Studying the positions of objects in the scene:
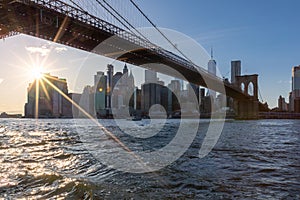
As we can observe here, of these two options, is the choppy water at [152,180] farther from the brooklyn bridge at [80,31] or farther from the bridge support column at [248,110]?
the bridge support column at [248,110]

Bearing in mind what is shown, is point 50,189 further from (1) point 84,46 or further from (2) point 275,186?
(1) point 84,46

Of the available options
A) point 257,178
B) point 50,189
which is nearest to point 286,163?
point 257,178

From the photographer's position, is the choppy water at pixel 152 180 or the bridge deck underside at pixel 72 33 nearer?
the choppy water at pixel 152 180

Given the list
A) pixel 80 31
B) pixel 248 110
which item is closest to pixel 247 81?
pixel 248 110

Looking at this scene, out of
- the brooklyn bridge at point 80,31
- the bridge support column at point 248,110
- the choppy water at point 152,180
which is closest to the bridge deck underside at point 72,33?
the brooklyn bridge at point 80,31

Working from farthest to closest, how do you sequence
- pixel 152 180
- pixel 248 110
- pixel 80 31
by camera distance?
1. pixel 248 110
2. pixel 80 31
3. pixel 152 180

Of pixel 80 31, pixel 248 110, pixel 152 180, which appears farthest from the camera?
pixel 248 110

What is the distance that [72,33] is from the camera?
1056 inches

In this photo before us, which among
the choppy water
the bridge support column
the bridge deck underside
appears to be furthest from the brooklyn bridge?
the bridge support column

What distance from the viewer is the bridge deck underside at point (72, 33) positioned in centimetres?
2195

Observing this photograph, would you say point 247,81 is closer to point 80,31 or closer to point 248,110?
point 248,110

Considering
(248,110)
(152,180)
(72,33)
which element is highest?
(72,33)

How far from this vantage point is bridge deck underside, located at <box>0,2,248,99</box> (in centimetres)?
2195

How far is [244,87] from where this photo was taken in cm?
9106
